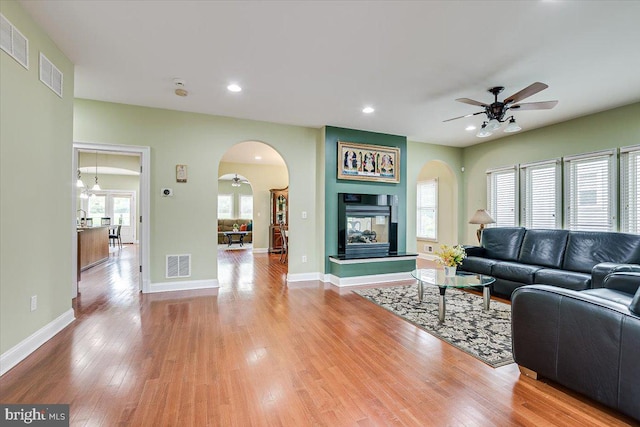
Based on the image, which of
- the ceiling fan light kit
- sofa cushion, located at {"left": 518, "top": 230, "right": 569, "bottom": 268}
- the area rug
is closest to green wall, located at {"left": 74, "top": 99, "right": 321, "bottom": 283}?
the ceiling fan light kit

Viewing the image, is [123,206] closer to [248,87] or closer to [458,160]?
[248,87]

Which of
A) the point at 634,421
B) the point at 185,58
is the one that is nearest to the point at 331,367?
the point at 634,421

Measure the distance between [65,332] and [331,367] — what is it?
270cm

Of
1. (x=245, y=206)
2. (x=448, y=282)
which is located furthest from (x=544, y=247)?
(x=245, y=206)

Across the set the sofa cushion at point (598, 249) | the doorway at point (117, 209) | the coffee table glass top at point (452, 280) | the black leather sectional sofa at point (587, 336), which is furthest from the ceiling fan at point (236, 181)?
the black leather sectional sofa at point (587, 336)

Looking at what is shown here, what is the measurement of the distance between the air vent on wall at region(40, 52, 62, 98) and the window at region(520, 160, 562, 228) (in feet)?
23.3

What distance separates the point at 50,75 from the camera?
2.73m

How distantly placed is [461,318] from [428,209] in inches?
200

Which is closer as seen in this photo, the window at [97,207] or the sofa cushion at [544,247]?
the sofa cushion at [544,247]

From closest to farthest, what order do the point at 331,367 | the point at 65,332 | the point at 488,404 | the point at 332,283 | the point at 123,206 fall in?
the point at 488,404 → the point at 331,367 → the point at 65,332 → the point at 332,283 → the point at 123,206

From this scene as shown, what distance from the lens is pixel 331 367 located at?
2297mm

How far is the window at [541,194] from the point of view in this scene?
5145 millimetres

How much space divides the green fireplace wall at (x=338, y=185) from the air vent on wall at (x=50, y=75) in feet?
11.8

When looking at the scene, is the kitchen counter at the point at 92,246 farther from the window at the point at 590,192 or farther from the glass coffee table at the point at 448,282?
the window at the point at 590,192
